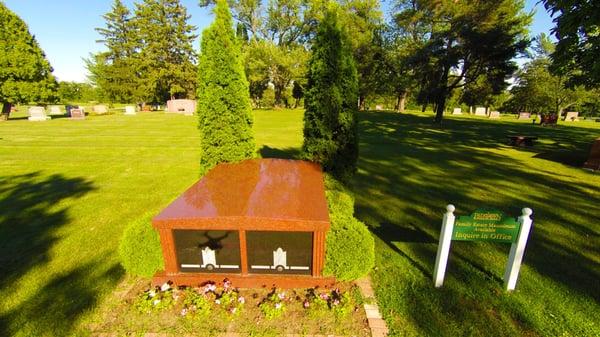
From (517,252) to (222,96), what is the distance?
6068mm

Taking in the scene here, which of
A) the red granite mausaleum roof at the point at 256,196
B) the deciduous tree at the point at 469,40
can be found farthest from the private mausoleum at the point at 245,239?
the deciduous tree at the point at 469,40

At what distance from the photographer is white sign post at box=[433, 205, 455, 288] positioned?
3.93 meters

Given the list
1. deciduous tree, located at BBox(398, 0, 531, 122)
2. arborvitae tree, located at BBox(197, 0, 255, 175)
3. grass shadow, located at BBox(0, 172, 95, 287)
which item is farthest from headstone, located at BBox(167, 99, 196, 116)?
arborvitae tree, located at BBox(197, 0, 255, 175)

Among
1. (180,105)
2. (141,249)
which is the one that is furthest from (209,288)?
(180,105)

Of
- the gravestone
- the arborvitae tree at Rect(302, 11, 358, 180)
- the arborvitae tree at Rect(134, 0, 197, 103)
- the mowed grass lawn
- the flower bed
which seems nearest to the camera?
the flower bed

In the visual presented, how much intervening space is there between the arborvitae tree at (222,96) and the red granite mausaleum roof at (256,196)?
58 cm

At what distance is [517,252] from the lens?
159 inches

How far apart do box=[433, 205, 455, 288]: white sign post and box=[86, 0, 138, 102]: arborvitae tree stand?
57694 mm

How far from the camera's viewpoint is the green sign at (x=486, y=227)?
12.6ft

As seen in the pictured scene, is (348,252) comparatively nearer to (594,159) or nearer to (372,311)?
(372,311)

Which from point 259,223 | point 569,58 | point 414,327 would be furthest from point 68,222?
point 569,58

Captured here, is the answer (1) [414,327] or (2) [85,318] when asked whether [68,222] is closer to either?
(2) [85,318]

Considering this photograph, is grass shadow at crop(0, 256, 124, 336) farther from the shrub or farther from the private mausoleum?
the private mausoleum

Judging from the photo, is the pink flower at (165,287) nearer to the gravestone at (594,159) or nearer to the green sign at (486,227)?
the green sign at (486,227)
